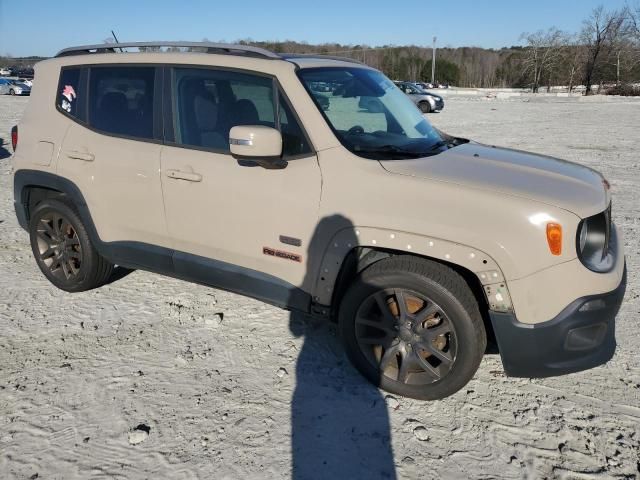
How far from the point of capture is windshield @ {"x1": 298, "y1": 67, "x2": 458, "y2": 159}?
123 inches

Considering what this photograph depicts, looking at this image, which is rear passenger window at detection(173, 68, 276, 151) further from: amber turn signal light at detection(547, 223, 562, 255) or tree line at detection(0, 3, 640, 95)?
tree line at detection(0, 3, 640, 95)

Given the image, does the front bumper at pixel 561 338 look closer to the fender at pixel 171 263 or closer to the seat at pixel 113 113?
the fender at pixel 171 263

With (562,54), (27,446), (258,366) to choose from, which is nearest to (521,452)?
(258,366)

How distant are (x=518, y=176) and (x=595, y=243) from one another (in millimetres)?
557

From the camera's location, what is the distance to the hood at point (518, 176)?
264 cm

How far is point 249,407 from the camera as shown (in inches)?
115

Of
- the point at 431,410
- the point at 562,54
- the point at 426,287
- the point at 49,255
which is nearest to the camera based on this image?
the point at 426,287

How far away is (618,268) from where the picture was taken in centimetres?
281

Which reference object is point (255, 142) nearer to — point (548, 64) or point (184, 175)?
point (184, 175)

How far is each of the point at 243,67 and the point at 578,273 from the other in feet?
7.71

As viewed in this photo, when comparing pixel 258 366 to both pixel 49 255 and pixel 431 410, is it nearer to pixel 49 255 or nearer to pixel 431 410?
pixel 431 410

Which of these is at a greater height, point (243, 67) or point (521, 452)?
point (243, 67)

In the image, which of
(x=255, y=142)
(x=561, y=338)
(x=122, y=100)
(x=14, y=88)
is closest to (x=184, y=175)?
(x=255, y=142)

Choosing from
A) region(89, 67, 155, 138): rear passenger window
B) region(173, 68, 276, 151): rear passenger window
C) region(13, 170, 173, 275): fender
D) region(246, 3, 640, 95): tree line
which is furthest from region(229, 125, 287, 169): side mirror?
region(246, 3, 640, 95): tree line
